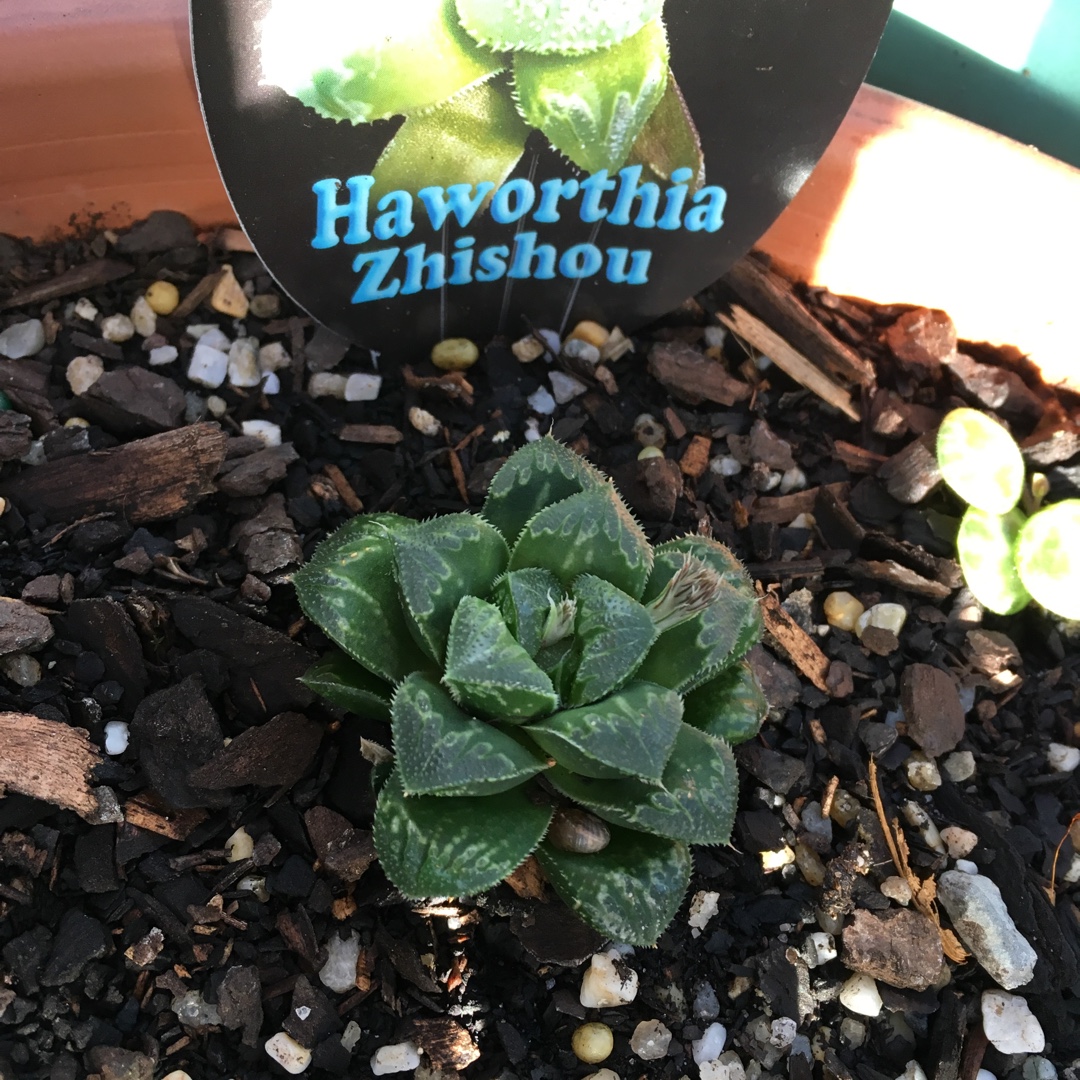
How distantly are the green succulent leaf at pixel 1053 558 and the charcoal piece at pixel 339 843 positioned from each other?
1152mm

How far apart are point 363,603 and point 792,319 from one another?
1108 millimetres

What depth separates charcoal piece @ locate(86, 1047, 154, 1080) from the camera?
123cm

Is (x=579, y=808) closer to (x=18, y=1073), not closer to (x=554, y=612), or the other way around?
(x=554, y=612)

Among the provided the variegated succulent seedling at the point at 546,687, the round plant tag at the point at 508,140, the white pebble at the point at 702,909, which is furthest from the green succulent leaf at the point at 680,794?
the round plant tag at the point at 508,140

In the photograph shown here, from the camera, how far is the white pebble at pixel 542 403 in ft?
5.93

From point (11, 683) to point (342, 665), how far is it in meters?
0.48

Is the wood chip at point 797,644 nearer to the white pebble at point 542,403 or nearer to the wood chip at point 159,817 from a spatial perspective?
the white pebble at point 542,403

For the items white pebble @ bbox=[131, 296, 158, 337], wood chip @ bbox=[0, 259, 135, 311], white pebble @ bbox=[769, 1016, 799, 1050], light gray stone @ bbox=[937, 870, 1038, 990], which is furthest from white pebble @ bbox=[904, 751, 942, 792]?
wood chip @ bbox=[0, 259, 135, 311]

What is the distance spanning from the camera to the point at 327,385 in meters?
1.77

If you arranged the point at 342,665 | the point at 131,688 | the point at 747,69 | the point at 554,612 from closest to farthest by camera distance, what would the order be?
1. the point at 554,612
2. the point at 342,665
3. the point at 131,688
4. the point at 747,69

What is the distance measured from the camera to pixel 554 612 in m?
1.16

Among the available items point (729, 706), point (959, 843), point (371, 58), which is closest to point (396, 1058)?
point (729, 706)

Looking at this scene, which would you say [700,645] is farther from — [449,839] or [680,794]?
[449,839]

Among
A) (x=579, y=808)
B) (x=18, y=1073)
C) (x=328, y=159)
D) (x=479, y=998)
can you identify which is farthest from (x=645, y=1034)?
(x=328, y=159)
